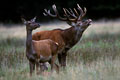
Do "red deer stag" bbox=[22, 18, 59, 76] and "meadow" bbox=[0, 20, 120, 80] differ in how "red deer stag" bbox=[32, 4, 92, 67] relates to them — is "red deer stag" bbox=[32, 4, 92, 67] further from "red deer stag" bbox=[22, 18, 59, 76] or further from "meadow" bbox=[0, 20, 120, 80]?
"red deer stag" bbox=[22, 18, 59, 76]

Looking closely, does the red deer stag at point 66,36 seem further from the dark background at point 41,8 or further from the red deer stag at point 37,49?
the dark background at point 41,8

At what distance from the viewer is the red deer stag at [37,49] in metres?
10.6

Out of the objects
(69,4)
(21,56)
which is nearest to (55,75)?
(21,56)

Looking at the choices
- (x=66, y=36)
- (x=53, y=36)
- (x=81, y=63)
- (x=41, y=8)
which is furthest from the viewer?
(x=41, y=8)

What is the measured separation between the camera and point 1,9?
37.8 metres

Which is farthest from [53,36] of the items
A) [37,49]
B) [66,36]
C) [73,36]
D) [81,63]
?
[37,49]

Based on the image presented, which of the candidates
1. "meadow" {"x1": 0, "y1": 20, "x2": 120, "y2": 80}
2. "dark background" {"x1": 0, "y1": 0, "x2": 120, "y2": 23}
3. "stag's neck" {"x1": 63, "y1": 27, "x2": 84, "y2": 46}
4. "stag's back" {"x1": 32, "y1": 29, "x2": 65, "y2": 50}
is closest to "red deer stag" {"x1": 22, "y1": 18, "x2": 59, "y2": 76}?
"meadow" {"x1": 0, "y1": 20, "x2": 120, "y2": 80}

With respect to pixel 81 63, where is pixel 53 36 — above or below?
above

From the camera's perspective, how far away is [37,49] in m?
10.8

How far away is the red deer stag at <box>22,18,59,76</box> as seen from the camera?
1059 cm

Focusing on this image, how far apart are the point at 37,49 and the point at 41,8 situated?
26236mm

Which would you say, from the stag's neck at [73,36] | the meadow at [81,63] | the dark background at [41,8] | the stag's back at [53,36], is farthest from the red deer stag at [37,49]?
the dark background at [41,8]

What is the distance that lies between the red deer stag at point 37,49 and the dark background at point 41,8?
25158 mm

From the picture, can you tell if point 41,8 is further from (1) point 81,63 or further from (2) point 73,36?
(1) point 81,63
